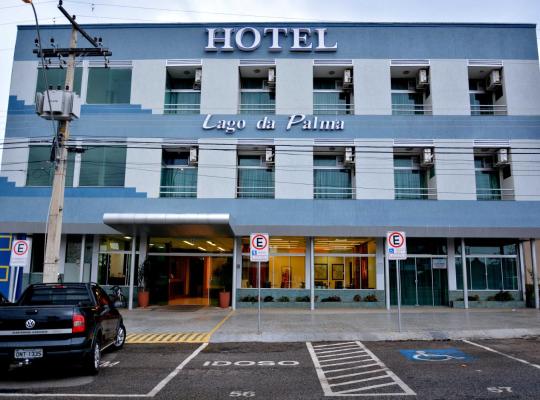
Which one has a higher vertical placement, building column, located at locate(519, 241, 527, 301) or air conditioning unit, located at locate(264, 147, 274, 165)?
air conditioning unit, located at locate(264, 147, 274, 165)

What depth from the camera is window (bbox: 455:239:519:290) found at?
23156 mm

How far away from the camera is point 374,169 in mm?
22922

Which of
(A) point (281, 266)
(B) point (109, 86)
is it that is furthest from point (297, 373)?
(B) point (109, 86)

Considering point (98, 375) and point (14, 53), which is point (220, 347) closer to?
point (98, 375)

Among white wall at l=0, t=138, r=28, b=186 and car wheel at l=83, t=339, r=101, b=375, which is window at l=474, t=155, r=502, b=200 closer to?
car wheel at l=83, t=339, r=101, b=375

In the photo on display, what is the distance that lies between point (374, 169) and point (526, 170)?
7.07 m

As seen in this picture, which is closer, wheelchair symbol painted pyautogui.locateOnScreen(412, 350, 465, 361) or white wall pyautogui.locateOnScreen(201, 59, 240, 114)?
wheelchair symbol painted pyautogui.locateOnScreen(412, 350, 465, 361)

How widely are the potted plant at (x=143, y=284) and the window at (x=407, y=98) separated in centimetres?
1431

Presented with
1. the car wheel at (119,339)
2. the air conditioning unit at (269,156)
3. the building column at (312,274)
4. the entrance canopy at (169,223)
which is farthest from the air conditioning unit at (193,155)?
the car wheel at (119,339)

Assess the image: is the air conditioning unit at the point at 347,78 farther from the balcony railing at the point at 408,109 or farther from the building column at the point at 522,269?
the building column at the point at 522,269

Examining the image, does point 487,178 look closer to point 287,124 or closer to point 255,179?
point 287,124

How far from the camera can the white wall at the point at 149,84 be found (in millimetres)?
23797

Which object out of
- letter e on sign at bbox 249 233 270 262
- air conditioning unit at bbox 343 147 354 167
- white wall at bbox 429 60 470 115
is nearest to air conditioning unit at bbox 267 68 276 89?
air conditioning unit at bbox 343 147 354 167

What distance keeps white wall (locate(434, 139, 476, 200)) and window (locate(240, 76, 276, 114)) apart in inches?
331
